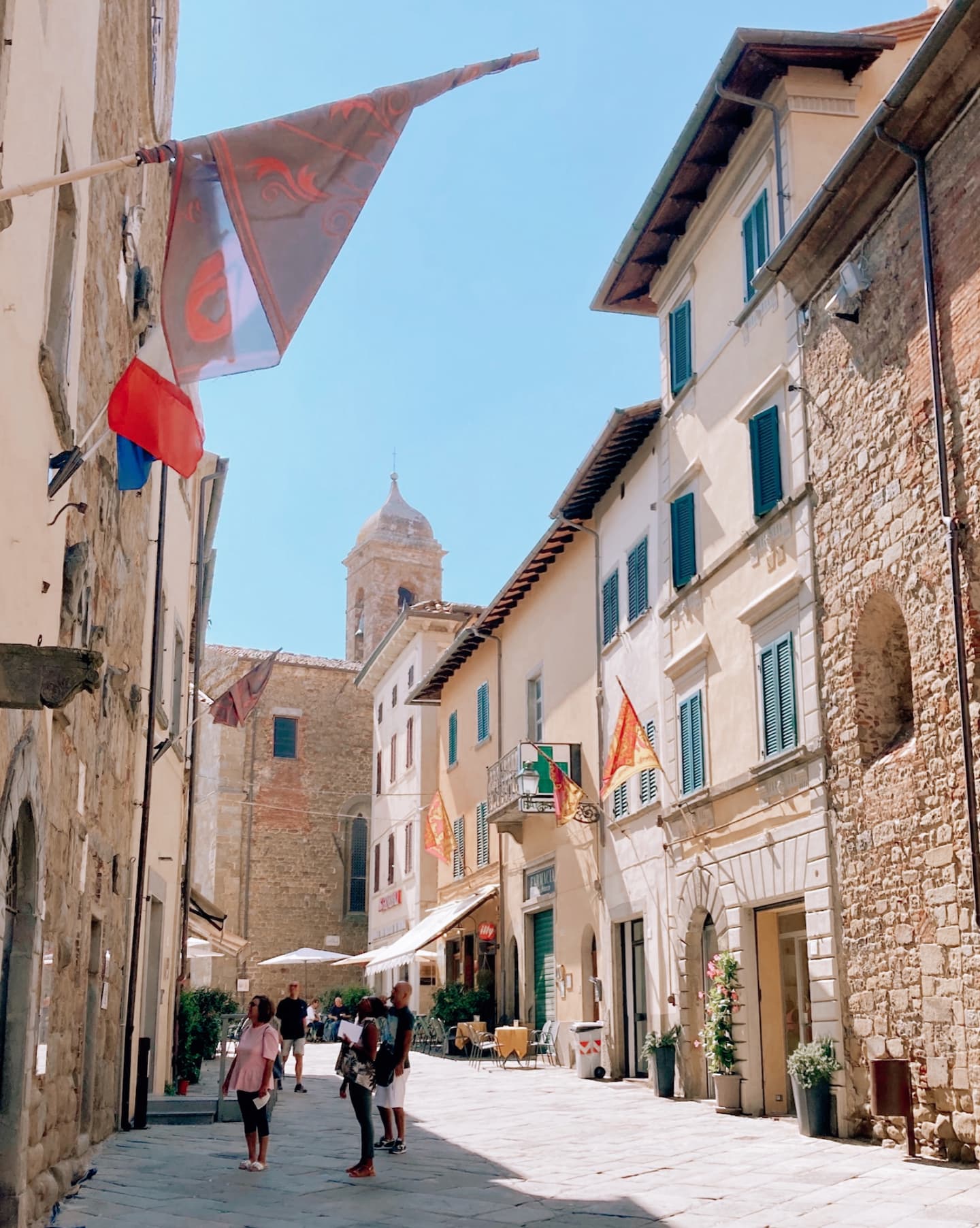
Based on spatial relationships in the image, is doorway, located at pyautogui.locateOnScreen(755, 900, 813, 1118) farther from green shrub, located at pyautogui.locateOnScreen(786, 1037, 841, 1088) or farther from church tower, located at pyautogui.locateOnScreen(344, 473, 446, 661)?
church tower, located at pyautogui.locateOnScreen(344, 473, 446, 661)

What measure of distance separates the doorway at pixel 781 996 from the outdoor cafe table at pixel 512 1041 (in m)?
8.35

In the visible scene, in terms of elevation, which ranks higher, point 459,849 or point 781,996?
point 459,849

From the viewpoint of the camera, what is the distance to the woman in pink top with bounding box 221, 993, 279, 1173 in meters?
9.77

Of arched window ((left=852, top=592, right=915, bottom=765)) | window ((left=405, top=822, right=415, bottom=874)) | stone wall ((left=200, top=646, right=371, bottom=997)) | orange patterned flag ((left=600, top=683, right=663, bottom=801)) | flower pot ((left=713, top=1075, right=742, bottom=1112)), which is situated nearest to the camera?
arched window ((left=852, top=592, right=915, bottom=765))

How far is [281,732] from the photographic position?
42156 millimetres

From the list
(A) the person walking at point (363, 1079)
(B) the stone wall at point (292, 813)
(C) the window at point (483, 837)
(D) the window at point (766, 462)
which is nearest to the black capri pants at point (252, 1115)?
(A) the person walking at point (363, 1079)

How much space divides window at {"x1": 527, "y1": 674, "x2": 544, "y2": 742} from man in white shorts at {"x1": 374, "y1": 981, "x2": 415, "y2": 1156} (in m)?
13.4

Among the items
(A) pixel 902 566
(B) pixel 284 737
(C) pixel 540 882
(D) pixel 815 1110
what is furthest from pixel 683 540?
(B) pixel 284 737

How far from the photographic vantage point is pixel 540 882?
2361 cm

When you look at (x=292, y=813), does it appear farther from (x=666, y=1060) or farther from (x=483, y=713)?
(x=666, y=1060)

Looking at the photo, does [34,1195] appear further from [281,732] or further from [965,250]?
[281,732]

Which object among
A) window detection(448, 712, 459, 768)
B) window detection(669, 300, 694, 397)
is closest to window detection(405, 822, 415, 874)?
window detection(448, 712, 459, 768)

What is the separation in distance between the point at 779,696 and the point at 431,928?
602 inches

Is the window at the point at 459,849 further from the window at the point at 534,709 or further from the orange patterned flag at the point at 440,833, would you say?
the window at the point at 534,709
